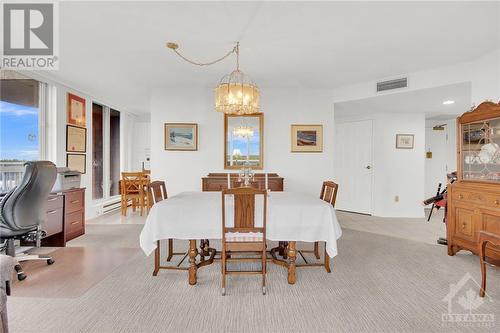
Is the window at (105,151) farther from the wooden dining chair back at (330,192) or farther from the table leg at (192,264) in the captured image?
the wooden dining chair back at (330,192)

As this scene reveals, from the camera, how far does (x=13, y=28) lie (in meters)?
2.57

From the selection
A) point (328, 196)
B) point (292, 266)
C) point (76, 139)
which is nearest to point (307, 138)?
point (328, 196)

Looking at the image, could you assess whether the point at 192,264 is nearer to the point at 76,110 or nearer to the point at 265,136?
the point at 265,136

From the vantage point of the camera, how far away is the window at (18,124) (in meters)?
3.47

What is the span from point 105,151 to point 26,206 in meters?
3.70

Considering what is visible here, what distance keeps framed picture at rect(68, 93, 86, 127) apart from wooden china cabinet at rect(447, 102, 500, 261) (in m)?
6.04

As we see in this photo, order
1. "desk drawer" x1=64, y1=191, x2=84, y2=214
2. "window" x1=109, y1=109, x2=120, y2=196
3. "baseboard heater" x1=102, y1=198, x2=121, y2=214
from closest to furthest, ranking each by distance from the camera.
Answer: "desk drawer" x1=64, y1=191, x2=84, y2=214 < "baseboard heater" x1=102, y1=198, x2=121, y2=214 < "window" x1=109, y1=109, x2=120, y2=196

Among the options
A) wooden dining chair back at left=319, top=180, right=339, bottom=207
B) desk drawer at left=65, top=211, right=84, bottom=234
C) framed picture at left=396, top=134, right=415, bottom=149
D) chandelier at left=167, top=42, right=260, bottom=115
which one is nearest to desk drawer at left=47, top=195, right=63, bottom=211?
desk drawer at left=65, top=211, right=84, bottom=234

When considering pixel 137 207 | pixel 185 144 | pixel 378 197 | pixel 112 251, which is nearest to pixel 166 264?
pixel 112 251

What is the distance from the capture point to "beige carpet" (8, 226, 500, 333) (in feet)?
5.76

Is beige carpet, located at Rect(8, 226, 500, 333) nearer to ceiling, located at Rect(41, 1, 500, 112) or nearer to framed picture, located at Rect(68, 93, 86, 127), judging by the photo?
ceiling, located at Rect(41, 1, 500, 112)

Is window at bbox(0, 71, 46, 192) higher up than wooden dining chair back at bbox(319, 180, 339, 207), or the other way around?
window at bbox(0, 71, 46, 192)

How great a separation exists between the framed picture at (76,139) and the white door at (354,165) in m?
5.47

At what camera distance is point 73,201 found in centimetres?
376
